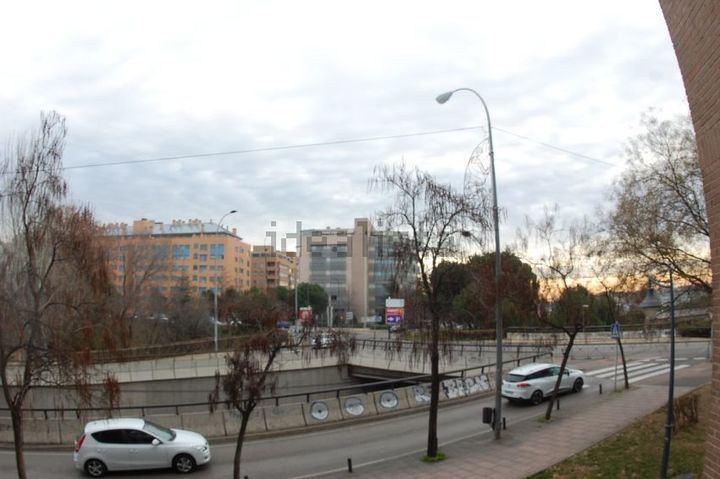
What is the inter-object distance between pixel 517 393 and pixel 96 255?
625 inches

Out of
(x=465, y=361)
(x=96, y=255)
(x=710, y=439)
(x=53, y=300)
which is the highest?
(x=96, y=255)

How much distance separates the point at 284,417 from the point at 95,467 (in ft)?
19.9

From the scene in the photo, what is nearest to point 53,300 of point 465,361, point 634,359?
point 465,361

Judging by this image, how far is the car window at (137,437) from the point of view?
14.7 metres

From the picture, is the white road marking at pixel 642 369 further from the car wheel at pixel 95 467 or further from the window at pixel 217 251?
the window at pixel 217 251

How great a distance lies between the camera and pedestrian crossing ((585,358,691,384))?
27.6m

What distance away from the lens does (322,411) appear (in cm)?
1948

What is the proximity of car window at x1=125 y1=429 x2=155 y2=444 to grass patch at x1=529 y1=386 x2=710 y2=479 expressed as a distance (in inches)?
379

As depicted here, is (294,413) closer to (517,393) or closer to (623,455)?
(517,393)

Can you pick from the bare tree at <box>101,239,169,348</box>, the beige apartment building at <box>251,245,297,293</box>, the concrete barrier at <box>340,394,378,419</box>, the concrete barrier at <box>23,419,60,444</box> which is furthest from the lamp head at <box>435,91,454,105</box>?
the beige apartment building at <box>251,245,297,293</box>

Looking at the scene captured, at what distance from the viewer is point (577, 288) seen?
2202cm

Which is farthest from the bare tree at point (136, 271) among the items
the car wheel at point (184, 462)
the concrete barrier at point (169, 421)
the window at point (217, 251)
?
the window at point (217, 251)

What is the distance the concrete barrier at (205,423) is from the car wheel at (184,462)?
3350mm

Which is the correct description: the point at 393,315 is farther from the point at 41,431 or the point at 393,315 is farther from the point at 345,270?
the point at 345,270
